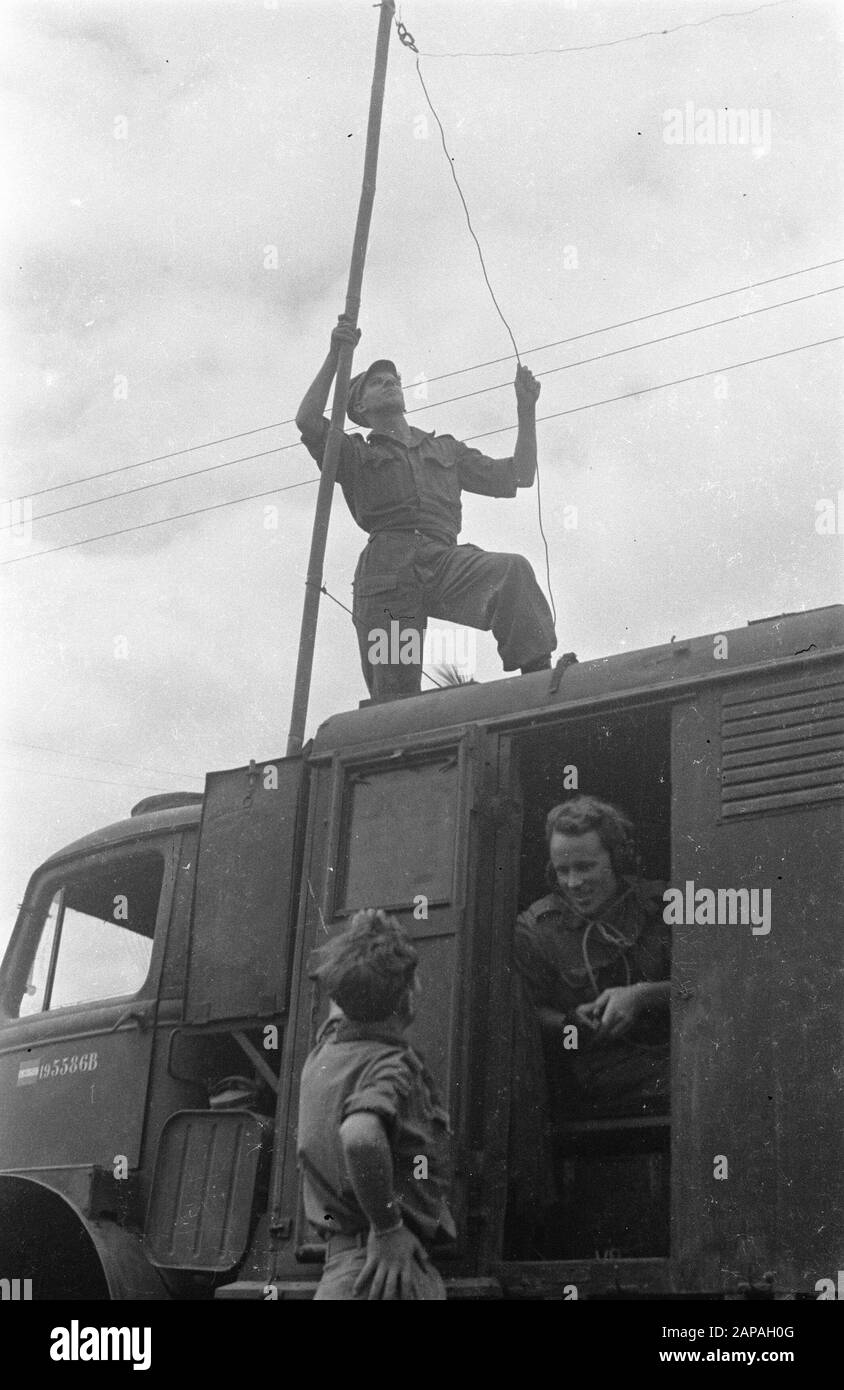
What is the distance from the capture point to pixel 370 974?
4664 millimetres

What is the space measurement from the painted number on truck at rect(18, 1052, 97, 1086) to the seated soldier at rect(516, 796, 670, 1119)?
1.89 meters

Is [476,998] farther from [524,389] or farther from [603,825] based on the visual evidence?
[524,389]

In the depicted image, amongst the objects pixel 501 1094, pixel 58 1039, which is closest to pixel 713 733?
pixel 501 1094

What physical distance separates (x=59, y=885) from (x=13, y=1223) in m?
1.41

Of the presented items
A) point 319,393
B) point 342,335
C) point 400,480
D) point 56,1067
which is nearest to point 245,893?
point 56,1067

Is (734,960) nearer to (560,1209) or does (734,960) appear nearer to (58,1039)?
(560,1209)

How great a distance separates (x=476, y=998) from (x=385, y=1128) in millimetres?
626

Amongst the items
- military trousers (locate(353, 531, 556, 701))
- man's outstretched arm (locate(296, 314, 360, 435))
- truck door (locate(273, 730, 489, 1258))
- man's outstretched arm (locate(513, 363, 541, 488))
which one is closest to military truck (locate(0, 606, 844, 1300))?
truck door (locate(273, 730, 489, 1258))

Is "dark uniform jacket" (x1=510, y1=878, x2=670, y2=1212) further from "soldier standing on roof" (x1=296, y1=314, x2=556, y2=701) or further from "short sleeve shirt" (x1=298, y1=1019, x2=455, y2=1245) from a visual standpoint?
"soldier standing on roof" (x1=296, y1=314, x2=556, y2=701)

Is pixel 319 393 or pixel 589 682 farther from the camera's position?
pixel 319 393

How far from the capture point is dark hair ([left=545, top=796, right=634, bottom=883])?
5.12 metres

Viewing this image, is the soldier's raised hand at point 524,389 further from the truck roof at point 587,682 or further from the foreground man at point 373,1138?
the foreground man at point 373,1138

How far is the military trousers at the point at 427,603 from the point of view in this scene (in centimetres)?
628
